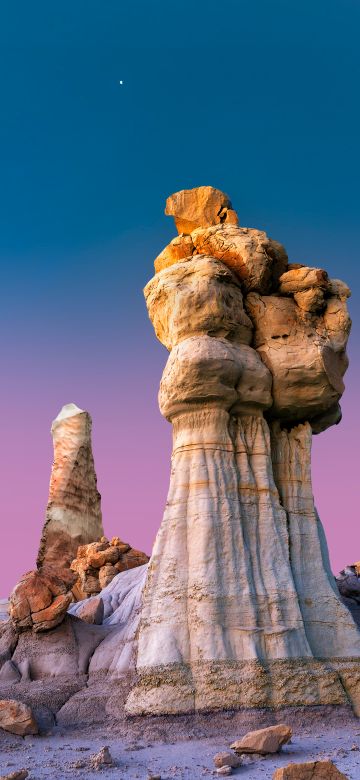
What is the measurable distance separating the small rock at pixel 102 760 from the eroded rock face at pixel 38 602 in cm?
405

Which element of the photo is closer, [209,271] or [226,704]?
[226,704]

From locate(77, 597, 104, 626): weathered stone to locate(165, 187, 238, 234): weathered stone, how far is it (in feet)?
22.5

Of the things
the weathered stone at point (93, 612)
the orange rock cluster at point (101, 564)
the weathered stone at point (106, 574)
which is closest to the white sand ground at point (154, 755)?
the weathered stone at point (93, 612)

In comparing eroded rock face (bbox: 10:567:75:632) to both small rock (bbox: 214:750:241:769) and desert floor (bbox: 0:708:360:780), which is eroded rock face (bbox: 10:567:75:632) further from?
small rock (bbox: 214:750:241:769)

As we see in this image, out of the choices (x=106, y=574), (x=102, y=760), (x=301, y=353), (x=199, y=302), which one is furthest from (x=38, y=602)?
(x=106, y=574)

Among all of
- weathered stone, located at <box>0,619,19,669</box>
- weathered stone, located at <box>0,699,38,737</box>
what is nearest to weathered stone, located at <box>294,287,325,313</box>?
weathered stone, located at <box>0,619,19,669</box>

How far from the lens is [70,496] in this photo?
2462 centimetres

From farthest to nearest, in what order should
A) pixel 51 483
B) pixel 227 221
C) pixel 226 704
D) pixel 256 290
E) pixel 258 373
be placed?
pixel 51 483, pixel 227 221, pixel 256 290, pixel 258 373, pixel 226 704

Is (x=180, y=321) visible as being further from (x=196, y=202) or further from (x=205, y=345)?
(x=196, y=202)

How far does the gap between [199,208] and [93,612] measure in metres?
7.31

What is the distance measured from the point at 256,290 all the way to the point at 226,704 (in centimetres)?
612

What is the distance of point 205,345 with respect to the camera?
10.2 meters

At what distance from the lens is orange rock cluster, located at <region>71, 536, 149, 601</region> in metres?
19.1

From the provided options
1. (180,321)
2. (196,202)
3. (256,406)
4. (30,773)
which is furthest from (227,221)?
(30,773)
